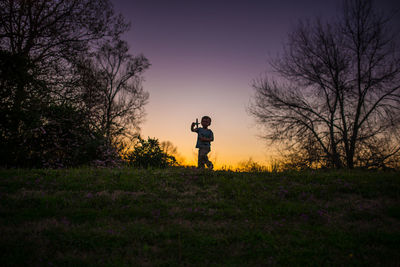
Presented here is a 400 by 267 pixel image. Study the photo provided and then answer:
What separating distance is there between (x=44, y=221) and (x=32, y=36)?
1322 centimetres

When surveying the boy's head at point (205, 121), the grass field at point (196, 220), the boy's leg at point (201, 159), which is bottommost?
the grass field at point (196, 220)

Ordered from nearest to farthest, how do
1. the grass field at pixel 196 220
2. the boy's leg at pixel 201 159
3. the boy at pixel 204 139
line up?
1. the grass field at pixel 196 220
2. the boy at pixel 204 139
3. the boy's leg at pixel 201 159

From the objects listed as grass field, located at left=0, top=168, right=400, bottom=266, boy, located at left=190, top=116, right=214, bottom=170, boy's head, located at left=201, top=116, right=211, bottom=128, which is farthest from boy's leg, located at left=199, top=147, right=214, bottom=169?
grass field, located at left=0, top=168, right=400, bottom=266

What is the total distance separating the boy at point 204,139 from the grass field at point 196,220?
8.59ft

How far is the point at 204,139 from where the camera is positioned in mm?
11828

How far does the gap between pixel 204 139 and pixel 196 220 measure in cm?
602

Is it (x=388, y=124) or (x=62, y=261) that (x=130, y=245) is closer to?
(x=62, y=261)

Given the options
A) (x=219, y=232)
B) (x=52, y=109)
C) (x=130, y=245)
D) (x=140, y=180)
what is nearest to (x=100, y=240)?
(x=130, y=245)

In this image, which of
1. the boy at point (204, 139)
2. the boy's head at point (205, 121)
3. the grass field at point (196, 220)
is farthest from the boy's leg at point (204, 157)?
the grass field at point (196, 220)

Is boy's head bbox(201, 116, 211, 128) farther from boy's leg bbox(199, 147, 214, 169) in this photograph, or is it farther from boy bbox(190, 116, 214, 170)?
boy's leg bbox(199, 147, 214, 169)

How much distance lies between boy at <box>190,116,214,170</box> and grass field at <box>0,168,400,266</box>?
2619mm

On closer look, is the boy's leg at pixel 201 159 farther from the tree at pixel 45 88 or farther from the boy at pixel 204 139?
the tree at pixel 45 88

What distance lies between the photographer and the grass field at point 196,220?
452 cm

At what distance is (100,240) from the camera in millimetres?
4957
